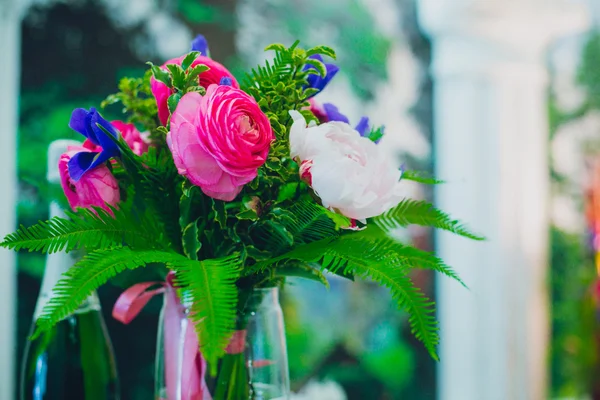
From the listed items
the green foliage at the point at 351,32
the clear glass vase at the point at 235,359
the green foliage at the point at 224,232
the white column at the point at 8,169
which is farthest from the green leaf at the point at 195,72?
the green foliage at the point at 351,32

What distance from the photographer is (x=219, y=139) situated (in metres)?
0.52

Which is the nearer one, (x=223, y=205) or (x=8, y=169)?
(x=223, y=205)

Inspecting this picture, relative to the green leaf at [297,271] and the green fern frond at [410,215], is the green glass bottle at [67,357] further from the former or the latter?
the green fern frond at [410,215]

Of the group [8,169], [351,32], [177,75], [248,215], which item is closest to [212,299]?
[248,215]

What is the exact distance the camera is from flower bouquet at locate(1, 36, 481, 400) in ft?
1.72

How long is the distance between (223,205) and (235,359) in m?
0.15

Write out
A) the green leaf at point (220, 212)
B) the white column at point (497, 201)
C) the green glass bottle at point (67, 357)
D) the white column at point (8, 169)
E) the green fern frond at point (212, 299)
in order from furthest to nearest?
the white column at point (497, 201)
the white column at point (8, 169)
the green glass bottle at point (67, 357)
the green leaf at point (220, 212)
the green fern frond at point (212, 299)

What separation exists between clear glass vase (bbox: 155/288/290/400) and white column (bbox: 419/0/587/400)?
4.39 ft

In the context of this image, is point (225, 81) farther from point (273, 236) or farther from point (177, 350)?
point (177, 350)

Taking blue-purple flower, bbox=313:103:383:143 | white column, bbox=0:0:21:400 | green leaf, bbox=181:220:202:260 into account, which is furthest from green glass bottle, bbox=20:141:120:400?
white column, bbox=0:0:21:400

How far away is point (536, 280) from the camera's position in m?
1.93

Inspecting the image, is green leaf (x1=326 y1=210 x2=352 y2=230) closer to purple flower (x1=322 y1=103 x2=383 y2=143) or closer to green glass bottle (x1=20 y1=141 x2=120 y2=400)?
purple flower (x1=322 y1=103 x2=383 y2=143)

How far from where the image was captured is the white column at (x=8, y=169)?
4.97 feet

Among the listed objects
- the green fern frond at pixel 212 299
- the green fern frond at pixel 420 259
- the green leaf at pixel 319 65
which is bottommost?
the green fern frond at pixel 212 299
